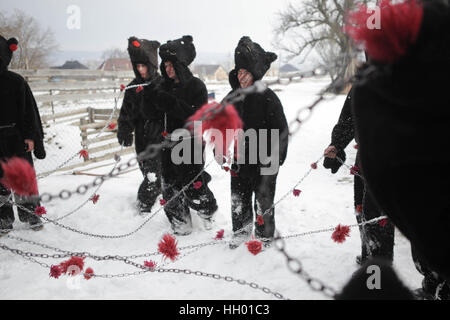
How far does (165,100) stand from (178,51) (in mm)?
598

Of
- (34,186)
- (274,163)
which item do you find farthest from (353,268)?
(34,186)

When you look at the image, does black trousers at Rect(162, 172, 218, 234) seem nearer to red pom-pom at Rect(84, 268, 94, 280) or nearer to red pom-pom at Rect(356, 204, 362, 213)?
red pom-pom at Rect(84, 268, 94, 280)

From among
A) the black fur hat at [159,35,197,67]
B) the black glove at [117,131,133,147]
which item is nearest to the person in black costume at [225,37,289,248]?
the black fur hat at [159,35,197,67]

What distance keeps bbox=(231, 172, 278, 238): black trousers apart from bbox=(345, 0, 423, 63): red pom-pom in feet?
8.16

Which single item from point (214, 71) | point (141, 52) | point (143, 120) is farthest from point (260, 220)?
point (214, 71)

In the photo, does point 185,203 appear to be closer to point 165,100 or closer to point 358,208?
point 165,100

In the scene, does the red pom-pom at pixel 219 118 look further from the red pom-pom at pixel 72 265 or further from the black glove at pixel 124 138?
the black glove at pixel 124 138

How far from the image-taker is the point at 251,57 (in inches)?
124

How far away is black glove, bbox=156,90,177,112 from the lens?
3.62 meters

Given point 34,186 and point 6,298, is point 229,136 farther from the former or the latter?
point 6,298

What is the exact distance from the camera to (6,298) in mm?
2824

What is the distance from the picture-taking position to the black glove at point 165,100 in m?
3.62
